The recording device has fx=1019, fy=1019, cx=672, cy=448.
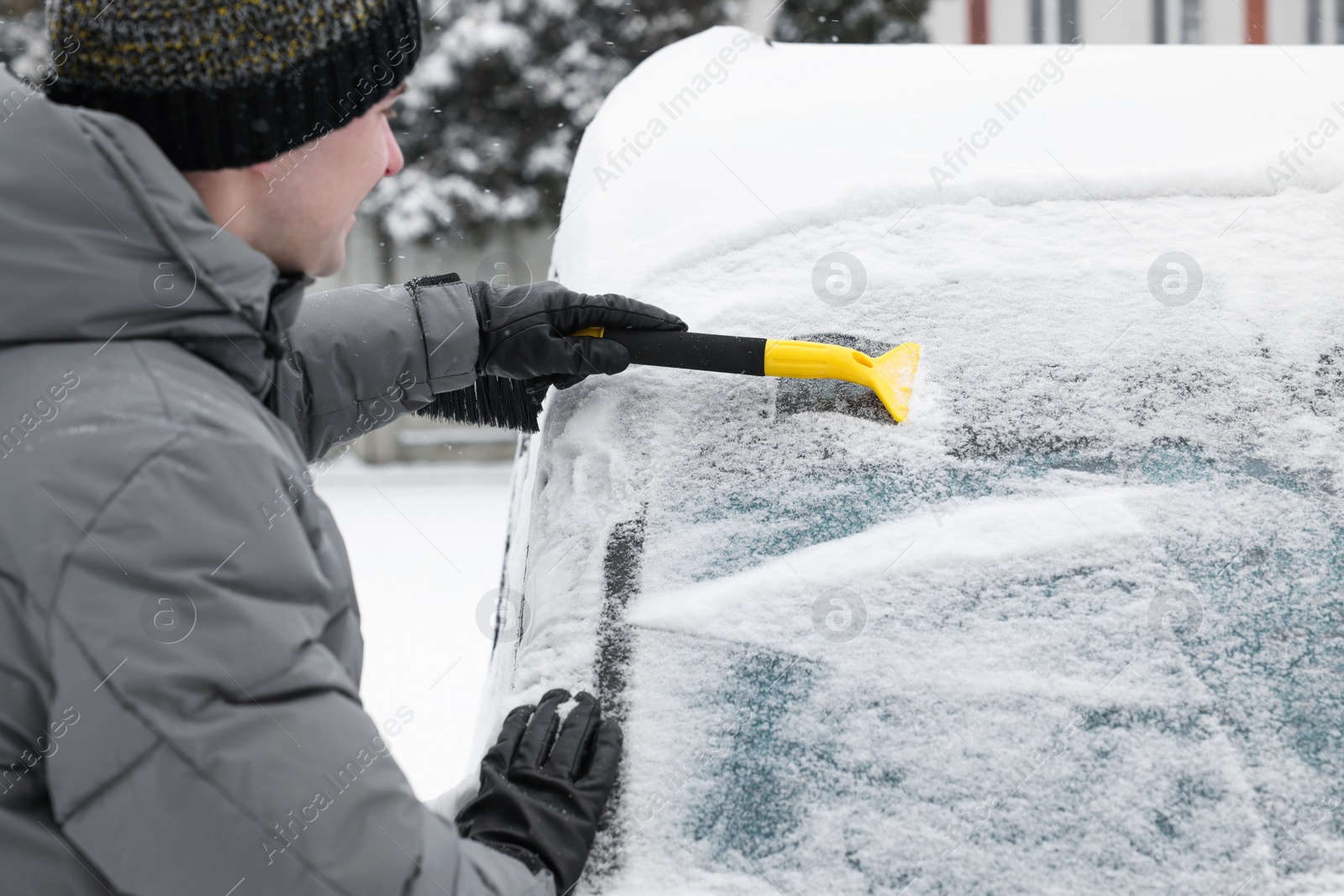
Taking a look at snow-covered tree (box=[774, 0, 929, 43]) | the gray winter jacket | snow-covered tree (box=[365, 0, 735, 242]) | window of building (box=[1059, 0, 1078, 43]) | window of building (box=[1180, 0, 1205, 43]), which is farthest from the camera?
window of building (box=[1180, 0, 1205, 43])

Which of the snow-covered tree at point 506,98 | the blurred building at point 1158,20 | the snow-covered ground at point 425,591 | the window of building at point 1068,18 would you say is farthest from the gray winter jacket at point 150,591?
the window of building at point 1068,18

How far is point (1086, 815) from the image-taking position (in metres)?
1.01

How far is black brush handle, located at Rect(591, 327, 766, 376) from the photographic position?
148 centimetres

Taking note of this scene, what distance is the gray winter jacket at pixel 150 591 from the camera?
81cm

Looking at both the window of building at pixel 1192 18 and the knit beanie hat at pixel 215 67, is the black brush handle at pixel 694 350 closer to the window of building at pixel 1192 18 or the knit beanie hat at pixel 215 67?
the knit beanie hat at pixel 215 67

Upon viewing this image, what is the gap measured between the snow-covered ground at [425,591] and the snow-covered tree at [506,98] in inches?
80.9

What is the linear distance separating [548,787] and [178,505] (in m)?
0.50

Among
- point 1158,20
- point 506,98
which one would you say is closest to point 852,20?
point 506,98

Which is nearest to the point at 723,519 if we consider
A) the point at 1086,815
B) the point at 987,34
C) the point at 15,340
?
the point at 1086,815

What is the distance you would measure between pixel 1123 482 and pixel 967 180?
577 mm

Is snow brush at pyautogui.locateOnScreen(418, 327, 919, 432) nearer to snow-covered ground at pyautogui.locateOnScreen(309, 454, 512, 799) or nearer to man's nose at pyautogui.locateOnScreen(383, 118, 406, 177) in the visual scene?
man's nose at pyautogui.locateOnScreen(383, 118, 406, 177)

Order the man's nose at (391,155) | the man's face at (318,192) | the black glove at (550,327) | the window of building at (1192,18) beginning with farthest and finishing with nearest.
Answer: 1. the window of building at (1192,18)
2. the black glove at (550,327)
3. the man's nose at (391,155)
4. the man's face at (318,192)

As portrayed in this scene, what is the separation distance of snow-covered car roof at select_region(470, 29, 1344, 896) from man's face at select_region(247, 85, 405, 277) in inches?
19.5

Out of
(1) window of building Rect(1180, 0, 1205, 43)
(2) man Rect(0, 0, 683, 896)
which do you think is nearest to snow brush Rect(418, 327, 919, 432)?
(2) man Rect(0, 0, 683, 896)
